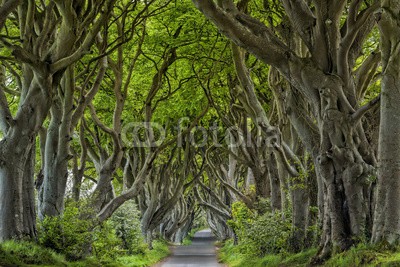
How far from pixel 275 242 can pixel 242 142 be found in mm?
6114

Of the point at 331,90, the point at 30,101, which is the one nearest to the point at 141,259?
the point at 30,101

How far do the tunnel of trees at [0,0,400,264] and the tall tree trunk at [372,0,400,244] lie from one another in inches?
0.7

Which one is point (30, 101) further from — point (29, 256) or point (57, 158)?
point (29, 256)

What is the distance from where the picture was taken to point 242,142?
21500mm

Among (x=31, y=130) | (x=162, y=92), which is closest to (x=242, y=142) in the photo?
(x=162, y=92)

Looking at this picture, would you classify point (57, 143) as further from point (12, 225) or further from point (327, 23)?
point (327, 23)

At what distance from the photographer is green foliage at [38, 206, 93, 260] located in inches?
507

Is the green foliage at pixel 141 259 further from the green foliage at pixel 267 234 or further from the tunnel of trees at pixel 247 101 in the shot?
the green foliage at pixel 267 234

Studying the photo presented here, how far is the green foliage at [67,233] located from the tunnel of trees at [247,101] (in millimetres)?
64

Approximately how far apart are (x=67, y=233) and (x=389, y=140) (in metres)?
7.99

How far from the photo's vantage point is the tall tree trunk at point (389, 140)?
8.20m

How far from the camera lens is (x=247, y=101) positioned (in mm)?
15805

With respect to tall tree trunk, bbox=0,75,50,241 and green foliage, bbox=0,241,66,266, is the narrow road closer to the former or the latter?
green foliage, bbox=0,241,66,266

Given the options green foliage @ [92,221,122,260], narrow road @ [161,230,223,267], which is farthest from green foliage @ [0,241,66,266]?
narrow road @ [161,230,223,267]
